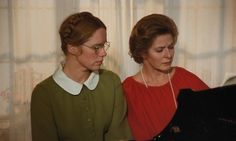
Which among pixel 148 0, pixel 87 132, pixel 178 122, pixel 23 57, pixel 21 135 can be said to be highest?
pixel 148 0

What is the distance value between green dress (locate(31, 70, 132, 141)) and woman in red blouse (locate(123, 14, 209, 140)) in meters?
0.10

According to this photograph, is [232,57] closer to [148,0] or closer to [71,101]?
[148,0]

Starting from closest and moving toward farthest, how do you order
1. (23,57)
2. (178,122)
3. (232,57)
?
1. (178,122)
2. (23,57)
3. (232,57)

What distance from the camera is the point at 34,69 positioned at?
6.41 ft

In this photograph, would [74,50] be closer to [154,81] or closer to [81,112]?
[81,112]

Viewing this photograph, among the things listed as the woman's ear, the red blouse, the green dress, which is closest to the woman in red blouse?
the red blouse

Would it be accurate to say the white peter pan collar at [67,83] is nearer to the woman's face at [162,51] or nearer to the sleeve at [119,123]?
the sleeve at [119,123]

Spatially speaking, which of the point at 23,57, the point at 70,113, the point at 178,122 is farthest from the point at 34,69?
the point at 178,122

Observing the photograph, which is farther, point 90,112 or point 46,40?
point 46,40

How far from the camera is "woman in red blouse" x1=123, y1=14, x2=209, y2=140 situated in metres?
1.69

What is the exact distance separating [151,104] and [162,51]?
27 cm

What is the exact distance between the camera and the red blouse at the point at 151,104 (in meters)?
1.73

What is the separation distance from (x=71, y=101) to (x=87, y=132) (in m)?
0.16

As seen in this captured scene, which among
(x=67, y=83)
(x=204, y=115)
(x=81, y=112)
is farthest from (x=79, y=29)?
(x=204, y=115)
